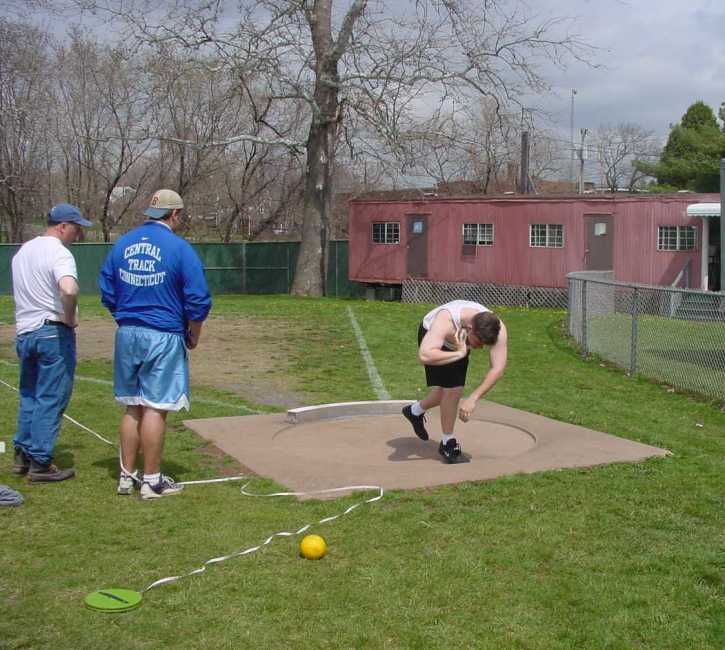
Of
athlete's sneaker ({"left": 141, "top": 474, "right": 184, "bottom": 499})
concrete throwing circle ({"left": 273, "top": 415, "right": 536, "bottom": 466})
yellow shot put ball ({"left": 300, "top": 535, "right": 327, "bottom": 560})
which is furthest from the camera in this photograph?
concrete throwing circle ({"left": 273, "top": 415, "right": 536, "bottom": 466})

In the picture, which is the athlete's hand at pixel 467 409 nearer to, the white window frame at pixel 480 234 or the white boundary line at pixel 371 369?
the white boundary line at pixel 371 369

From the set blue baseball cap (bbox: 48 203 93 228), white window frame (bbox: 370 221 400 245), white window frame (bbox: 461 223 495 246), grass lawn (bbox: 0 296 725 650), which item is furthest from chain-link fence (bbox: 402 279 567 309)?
blue baseball cap (bbox: 48 203 93 228)

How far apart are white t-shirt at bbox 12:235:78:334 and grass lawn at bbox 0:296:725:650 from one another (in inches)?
45.1

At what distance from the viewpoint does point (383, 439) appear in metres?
7.98

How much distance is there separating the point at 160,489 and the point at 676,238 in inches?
852

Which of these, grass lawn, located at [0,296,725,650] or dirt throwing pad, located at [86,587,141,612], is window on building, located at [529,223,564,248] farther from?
dirt throwing pad, located at [86,587,141,612]

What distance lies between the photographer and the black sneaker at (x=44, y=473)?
6340 mm

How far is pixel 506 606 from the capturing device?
4.27 metres

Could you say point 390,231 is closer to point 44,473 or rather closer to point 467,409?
point 467,409

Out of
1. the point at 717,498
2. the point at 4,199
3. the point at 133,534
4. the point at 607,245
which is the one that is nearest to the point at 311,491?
the point at 133,534

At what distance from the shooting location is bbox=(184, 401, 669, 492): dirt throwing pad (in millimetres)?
6648

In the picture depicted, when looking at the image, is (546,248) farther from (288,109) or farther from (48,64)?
(48,64)

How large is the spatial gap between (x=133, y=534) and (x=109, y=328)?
12839 millimetres

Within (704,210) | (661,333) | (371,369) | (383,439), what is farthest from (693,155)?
(383,439)
